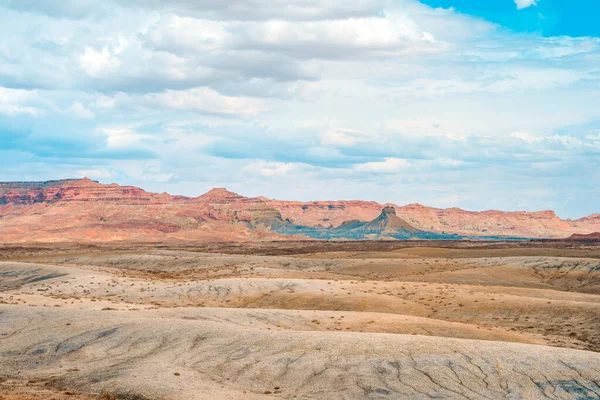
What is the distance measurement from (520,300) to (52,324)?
112 feet

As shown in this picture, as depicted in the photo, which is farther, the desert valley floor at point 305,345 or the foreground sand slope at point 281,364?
the desert valley floor at point 305,345

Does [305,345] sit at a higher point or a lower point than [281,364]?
higher

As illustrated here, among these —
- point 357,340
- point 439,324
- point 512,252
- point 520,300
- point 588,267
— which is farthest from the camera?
point 512,252

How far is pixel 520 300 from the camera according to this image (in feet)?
167

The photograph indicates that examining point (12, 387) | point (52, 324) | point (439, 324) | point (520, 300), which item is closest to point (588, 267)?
point (520, 300)

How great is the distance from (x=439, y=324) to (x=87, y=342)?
20230 mm

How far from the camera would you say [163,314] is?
3997 centimetres

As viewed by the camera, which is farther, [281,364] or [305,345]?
[305,345]

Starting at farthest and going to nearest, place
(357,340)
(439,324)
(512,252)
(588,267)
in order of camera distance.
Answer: (512,252) < (588,267) < (439,324) < (357,340)

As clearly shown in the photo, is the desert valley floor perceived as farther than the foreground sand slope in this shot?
Yes

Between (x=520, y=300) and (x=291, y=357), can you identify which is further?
(x=520, y=300)

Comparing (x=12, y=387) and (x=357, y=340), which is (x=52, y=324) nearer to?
(x=12, y=387)

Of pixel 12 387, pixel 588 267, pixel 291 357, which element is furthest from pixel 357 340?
pixel 588 267

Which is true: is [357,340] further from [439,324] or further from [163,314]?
[163,314]
